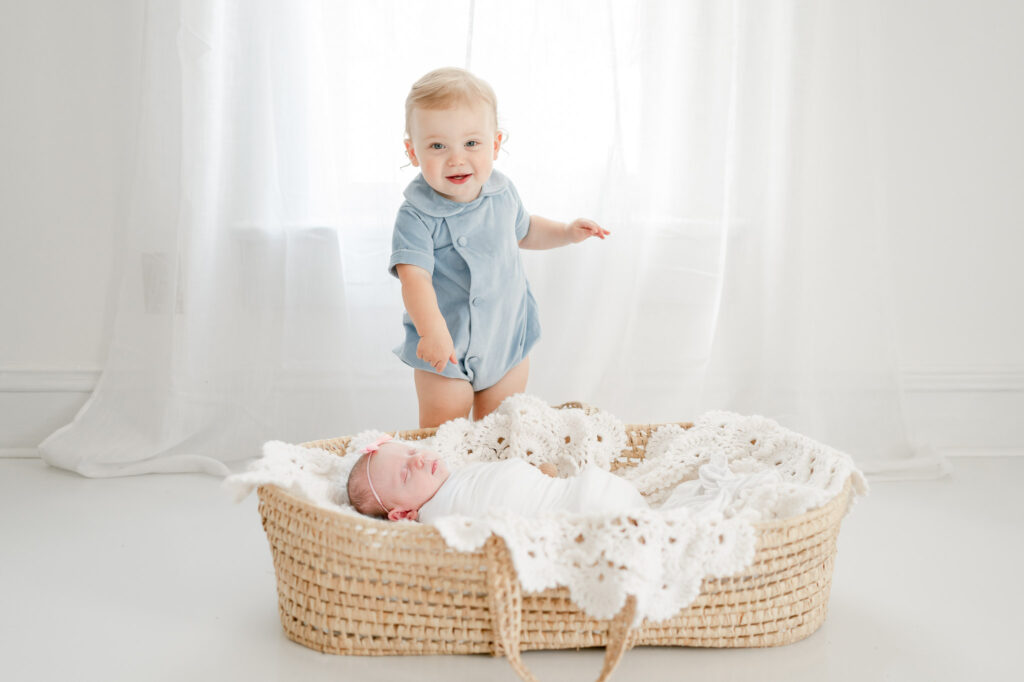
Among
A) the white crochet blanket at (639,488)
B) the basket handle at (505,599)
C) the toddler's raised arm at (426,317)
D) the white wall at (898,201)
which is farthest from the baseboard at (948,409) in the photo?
the basket handle at (505,599)

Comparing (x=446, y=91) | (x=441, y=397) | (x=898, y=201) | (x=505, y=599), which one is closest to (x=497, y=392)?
(x=441, y=397)

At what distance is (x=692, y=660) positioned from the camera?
3.59 feet

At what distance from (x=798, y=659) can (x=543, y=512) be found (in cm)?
37

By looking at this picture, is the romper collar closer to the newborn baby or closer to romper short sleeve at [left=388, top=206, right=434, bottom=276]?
romper short sleeve at [left=388, top=206, right=434, bottom=276]

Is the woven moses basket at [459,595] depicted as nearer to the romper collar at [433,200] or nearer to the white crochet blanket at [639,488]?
the white crochet blanket at [639,488]

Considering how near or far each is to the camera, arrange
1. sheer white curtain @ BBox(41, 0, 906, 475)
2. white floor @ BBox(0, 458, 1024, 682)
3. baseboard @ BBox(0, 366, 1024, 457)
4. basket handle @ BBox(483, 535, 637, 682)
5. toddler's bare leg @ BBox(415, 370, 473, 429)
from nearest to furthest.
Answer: basket handle @ BBox(483, 535, 637, 682)
white floor @ BBox(0, 458, 1024, 682)
toddler's bare leg @ BBox(415, 370, 473, 429)
sheer white curtain @ BBox(41, 0, 906, 475)
baseboard @ BBox(0, 366, 1024, 457)

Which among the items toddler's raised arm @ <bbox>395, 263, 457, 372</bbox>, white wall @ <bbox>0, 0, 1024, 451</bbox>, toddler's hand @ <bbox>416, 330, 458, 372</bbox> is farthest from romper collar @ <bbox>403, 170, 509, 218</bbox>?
white wall @ <bbox>0, 0, 1024, 451</bbox>

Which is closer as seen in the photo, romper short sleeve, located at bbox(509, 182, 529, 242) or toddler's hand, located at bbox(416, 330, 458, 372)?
toddler's hand, located at bbox(416, 330, 458, 372)

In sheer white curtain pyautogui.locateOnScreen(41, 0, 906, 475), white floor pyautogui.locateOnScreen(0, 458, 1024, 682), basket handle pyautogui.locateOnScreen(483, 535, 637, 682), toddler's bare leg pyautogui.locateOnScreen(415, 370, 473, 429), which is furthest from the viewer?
sheer white curtain pyautogui.locateOnScreen(41, 0, 906, 475)

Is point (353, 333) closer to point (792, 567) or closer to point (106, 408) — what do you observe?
point (106, 408)

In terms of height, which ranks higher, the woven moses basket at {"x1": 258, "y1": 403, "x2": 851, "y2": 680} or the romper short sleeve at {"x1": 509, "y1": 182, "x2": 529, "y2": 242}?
the romper short sleeve at {"x1": 509, "y1": 182, "x2": 529, "y2": 242}

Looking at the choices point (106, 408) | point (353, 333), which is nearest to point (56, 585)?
point (106, 408)

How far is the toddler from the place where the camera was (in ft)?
4.71

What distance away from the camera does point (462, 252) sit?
1.52 m
